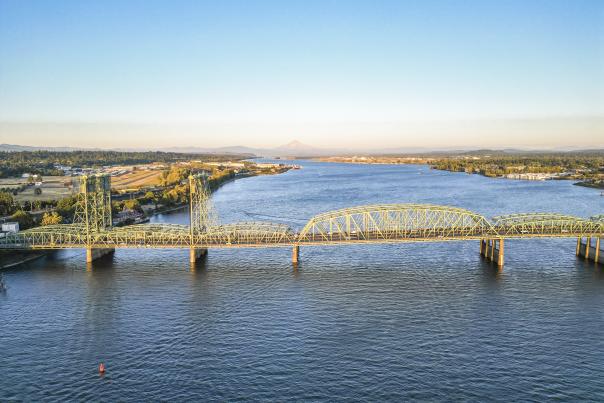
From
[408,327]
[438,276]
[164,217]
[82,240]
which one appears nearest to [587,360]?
[408,327]

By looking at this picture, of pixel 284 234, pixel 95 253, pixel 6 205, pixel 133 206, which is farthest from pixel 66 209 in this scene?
pixel 284 234

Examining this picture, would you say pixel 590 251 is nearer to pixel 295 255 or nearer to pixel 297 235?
pixel 297 235

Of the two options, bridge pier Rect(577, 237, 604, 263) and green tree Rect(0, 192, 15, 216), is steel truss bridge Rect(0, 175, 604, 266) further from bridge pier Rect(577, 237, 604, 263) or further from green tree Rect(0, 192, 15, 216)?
green tree Rect(0, 192, 15, 216)

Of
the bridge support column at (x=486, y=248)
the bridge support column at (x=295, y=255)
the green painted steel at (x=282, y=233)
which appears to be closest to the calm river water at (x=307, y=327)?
the bridge support column at (x=486, y=248)

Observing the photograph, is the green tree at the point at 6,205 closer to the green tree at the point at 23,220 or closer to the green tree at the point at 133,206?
the green tree at the point at 23,220

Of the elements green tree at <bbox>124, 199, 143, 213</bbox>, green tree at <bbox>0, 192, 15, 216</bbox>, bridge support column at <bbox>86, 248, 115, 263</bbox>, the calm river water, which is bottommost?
the calm river water

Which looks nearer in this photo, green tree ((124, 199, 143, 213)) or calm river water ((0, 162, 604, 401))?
calm river water ((0, 162, 604, 401))

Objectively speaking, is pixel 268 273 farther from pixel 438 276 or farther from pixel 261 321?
pixel 438 276

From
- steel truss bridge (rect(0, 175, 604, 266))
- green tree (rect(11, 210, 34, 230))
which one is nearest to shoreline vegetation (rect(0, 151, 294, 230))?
green tree (rect(11, 210, 34, 230))
